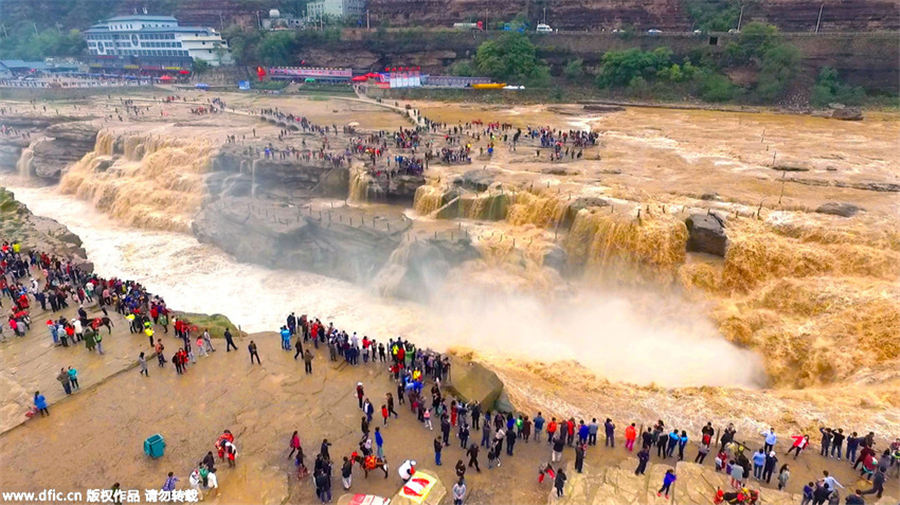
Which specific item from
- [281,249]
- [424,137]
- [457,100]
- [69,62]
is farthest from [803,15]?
[69,62]

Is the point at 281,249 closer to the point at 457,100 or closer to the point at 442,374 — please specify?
the point at 442,374

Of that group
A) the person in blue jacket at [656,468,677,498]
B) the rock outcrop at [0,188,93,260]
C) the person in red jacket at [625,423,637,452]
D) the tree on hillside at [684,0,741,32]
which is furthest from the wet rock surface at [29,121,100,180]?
the tree on hillside at [684,0,741,32]

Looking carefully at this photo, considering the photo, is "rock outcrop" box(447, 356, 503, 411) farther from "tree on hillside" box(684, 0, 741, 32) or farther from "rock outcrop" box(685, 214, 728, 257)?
"tree on hillside" box(684, 0, 741, 32)

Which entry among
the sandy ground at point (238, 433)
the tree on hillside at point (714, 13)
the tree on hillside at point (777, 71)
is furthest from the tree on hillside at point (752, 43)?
the sandy ground at point (238, 433)

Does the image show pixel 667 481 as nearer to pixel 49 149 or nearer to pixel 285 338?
pixel 285 338

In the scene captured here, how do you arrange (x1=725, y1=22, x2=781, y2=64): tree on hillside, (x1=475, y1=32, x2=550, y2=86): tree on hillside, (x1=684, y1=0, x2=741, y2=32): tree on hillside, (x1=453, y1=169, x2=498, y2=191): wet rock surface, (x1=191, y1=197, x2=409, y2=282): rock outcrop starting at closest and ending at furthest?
1. (x1=191, y1=197, x2=409, y2=282): rock outcrop
2. (x1=453, y1=169, x2=498, y2=191): wet rock surface
3. (x1=725, y1=22, x2=781, y2=64): tree on hillside
4. (x1=475, y1=32, x2=550, y2=86): tree on hillside
5. (x1=684, y1=0, x2=741, y2=32): tree on hillside

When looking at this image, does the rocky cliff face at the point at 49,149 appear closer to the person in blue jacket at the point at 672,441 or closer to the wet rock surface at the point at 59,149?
the wet rock surface at the point at 59,149
